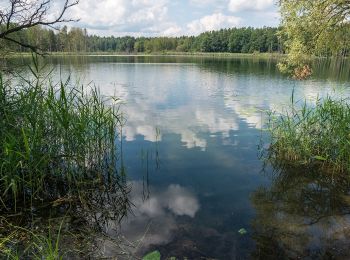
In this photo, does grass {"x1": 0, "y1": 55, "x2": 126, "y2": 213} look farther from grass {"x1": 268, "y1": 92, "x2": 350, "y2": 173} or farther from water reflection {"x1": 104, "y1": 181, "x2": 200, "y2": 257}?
grass {"x1": 268, "y1": 92, "x2": 350, "y2": 173}

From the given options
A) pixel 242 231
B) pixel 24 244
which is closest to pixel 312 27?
pixel 242 231

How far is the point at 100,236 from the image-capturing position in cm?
545

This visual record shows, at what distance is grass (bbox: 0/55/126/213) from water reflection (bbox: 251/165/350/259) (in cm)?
363

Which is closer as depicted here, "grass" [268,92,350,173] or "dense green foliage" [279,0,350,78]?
"grass" [268,92,350,173]

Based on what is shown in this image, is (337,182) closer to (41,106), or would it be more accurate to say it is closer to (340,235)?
(340,235)

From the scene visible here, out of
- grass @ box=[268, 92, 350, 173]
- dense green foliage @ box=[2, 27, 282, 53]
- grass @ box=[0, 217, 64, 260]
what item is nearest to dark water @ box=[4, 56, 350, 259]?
grass @ box=[268, 92, 350, 173]

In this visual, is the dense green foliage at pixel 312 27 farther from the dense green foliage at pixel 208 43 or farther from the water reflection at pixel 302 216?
the dense green foliage at pixel 208 43

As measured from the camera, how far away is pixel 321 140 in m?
9.09

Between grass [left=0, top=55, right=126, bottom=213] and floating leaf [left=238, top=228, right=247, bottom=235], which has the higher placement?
grass [left=0, top=55, right=126, bottom=213]

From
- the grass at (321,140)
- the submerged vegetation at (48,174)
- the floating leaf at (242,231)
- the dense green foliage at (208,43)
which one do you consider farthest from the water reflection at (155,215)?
the dense green foliage at (208,43)

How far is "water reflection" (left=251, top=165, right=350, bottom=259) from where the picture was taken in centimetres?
521

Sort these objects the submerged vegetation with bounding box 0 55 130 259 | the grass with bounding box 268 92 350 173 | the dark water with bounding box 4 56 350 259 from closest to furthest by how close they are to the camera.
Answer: the dark water with bounding box 4 56 350 259
the submerged vegetation with bounding box 0 55 130 259
the grass with bounding box 268 92 350 173

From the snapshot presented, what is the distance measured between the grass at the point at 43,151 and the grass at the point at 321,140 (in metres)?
5.13

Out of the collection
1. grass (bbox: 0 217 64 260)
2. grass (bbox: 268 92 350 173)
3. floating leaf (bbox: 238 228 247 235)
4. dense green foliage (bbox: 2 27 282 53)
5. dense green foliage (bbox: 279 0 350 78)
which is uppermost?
dense green foliage (bbox: 2 27 282 53)
